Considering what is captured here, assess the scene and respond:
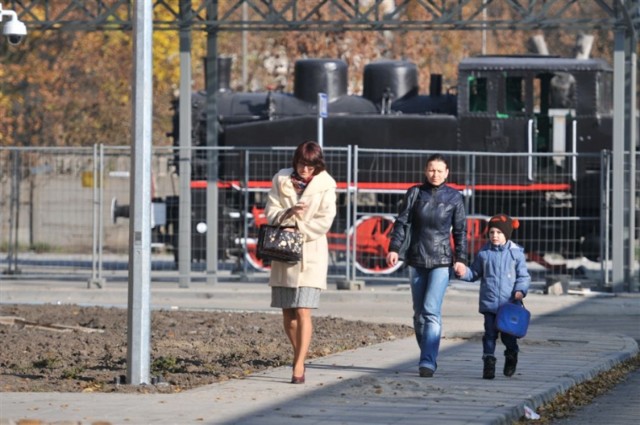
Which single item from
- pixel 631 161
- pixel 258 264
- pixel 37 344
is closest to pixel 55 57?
pixel 258 264

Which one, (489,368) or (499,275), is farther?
(499,275)

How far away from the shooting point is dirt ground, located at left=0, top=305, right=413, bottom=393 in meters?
11.5

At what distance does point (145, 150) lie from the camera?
1101 centimetres

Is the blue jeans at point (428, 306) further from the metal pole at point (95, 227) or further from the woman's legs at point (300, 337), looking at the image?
the metal pole at point (95, 227)

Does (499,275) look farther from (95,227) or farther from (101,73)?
(101,73)

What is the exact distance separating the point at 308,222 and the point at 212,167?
11824 mm

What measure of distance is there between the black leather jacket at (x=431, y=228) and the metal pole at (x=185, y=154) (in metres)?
10.5

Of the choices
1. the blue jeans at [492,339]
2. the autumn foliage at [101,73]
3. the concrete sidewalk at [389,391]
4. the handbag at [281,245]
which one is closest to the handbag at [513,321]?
the blue jeans at [492,339]

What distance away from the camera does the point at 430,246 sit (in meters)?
11.7

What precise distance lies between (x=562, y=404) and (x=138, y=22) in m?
4.35

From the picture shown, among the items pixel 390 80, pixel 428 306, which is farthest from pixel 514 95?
pixel 428 306

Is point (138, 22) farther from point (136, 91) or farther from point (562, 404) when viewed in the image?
point (562, 404)

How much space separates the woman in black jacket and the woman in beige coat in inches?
32.3

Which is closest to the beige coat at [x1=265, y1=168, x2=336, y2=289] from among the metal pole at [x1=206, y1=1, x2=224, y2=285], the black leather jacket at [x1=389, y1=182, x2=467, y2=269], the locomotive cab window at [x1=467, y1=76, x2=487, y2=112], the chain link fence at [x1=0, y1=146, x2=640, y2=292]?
the black leather jacket at [x1=389, y1=182, x2=467, y2=269]
